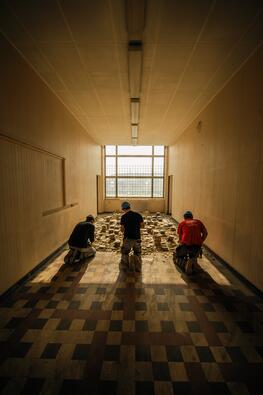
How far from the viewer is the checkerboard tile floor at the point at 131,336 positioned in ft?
4.99

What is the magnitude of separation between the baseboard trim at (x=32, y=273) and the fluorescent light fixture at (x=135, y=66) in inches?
143

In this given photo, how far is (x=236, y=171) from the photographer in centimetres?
320

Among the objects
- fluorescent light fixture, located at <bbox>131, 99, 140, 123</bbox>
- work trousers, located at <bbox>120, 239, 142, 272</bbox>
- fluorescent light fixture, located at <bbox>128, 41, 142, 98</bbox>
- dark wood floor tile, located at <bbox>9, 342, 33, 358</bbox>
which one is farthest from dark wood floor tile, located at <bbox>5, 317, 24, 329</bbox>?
fluorescent light fixture, located at <bbox>131, 99, 140, 123</bbox>

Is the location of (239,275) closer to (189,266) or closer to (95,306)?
(189,266)

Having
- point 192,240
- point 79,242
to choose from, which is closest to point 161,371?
point 192,240

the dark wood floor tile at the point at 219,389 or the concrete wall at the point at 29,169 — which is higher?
the concrete wall at the point at 29,169

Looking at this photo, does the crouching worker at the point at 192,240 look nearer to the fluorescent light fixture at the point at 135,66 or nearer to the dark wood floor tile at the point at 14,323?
the dark wood floor tile at the point at 14,323

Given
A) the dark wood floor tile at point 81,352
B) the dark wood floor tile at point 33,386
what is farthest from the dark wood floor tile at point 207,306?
the dark wood floor tile at point 33,386

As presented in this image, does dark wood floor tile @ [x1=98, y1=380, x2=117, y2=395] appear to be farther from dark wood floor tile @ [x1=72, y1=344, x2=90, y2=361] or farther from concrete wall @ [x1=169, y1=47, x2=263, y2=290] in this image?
concrete wall @ [x1=169, y1=47, x2=263, y2=290]

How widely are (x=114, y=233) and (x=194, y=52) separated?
469cm

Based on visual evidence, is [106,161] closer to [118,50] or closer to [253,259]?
[118,50]

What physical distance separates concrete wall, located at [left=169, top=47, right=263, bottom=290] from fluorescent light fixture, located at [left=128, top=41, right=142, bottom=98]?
1605 millimetres

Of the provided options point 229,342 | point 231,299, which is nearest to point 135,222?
point 231,299

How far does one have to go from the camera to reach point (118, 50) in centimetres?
271
